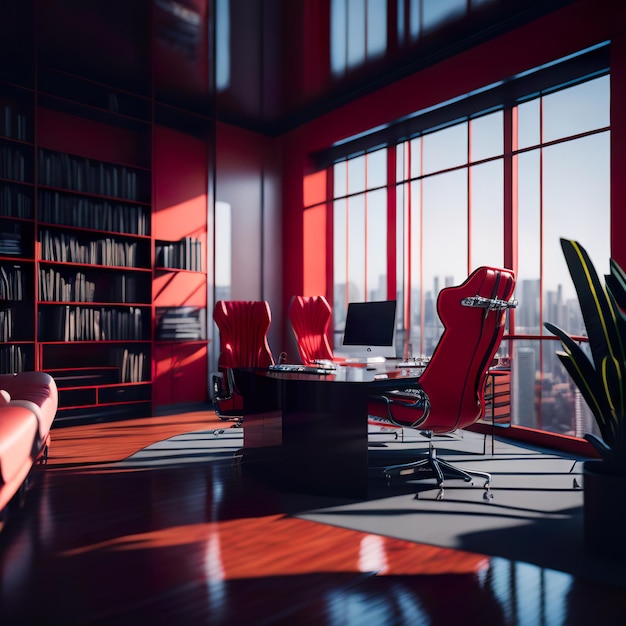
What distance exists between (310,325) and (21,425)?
10.1ft

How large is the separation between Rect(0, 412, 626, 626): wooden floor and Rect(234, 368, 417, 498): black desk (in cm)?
27

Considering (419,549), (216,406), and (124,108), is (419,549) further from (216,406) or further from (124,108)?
(124,108)

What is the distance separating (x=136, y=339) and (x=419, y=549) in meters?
4.28

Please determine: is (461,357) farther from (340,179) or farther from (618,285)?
(340,179)

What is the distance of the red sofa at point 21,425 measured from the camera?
2.20 meters

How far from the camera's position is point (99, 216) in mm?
5691

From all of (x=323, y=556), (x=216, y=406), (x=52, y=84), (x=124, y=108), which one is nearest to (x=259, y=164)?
(x=124, y=108)

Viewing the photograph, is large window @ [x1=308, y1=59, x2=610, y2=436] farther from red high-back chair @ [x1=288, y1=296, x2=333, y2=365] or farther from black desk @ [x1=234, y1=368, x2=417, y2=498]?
black desk @ [x1=234, y1=368, x2=417, y2=498]

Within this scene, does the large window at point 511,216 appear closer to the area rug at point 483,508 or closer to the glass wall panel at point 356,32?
the area rug at point 483,508

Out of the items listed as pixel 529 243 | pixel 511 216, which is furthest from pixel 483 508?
pixel 511 216

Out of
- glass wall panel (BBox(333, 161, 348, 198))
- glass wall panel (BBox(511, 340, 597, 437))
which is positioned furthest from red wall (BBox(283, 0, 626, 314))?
glass wall panel (BBox(511, 340, 597, 437))

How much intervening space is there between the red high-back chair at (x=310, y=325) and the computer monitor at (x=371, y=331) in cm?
70

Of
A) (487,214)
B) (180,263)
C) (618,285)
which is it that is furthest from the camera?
(180,263)

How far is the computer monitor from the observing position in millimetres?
4180
